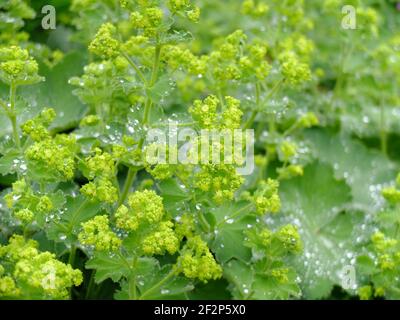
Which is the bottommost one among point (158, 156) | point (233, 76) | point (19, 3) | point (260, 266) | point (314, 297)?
point (314, 297)

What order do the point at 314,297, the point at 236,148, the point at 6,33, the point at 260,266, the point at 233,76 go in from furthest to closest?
1. the point at 6,33
2. the point at 314,297
3. the point at 233,76
4. the point at 260,266
5. the point at 236,148

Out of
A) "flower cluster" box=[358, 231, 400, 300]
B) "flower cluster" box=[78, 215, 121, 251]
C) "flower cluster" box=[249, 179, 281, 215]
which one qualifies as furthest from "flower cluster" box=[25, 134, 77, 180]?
"flower cluster" box=[358, 231, 400, 300]

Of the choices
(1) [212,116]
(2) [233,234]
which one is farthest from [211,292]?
(1) [212,116]

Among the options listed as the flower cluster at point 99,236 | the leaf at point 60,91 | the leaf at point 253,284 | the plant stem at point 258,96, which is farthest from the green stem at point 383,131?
the flower cluster at point 99,236

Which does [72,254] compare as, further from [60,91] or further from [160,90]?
[60,91]

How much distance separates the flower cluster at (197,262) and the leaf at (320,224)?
56cm

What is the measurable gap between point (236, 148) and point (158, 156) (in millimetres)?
183

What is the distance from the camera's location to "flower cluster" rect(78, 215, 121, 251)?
4.67 feet

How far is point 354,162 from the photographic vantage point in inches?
99.7

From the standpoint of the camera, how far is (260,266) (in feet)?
5.49

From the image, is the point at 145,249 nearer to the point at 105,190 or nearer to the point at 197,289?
the point at 105,190

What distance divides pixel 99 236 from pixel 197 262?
24 centimetres

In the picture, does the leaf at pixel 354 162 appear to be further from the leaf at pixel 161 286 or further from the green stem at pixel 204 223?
the leaf at pixel 161 286
